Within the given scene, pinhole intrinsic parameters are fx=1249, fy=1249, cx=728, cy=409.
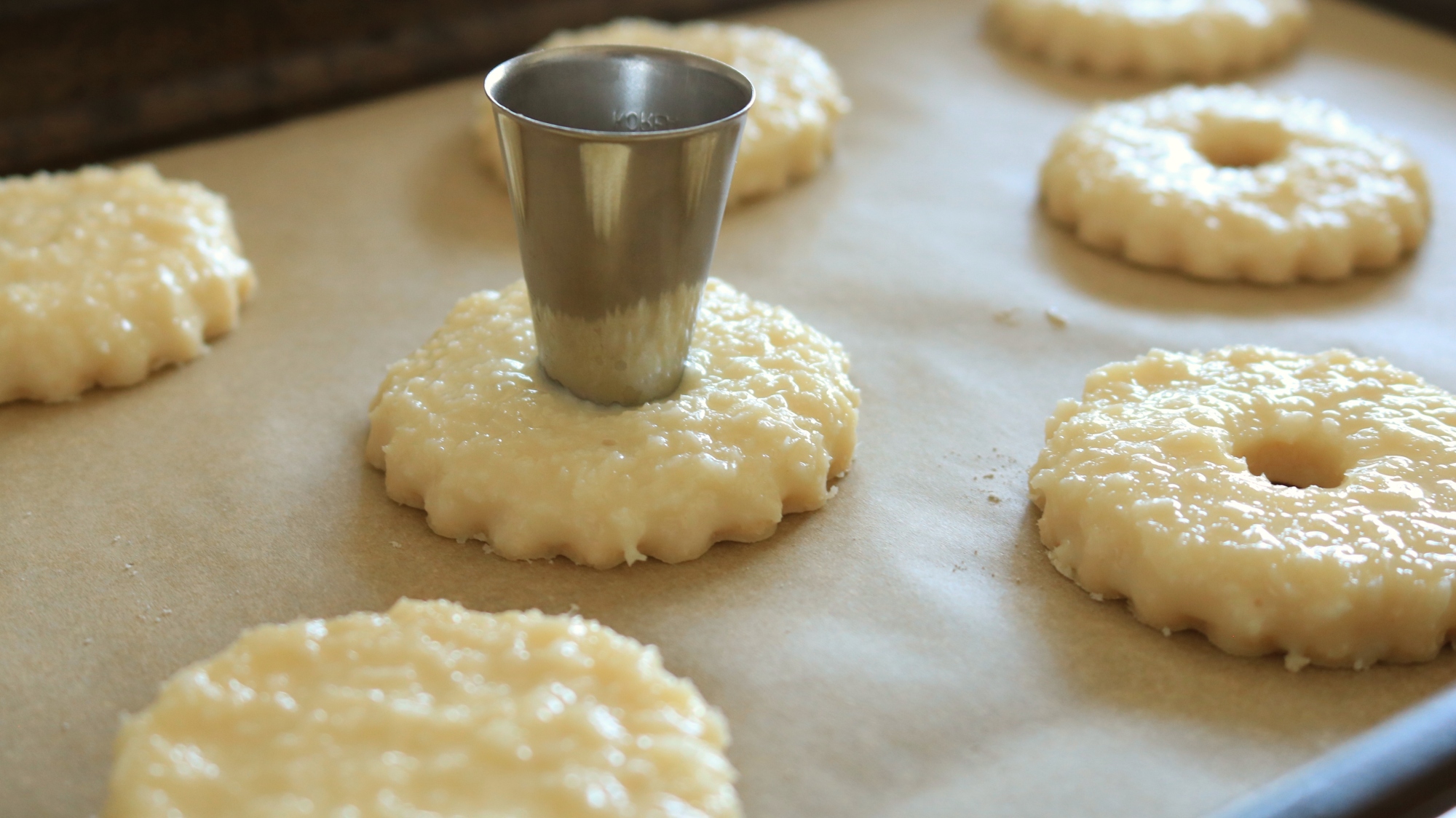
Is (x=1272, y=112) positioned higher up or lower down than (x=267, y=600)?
higher up

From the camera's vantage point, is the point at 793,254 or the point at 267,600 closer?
the point at 267,600

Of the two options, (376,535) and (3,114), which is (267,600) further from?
Answer: (3,114)

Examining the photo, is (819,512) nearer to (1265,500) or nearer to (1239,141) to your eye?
(1265,500)

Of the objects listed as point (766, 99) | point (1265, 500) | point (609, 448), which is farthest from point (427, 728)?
point (766, 99)

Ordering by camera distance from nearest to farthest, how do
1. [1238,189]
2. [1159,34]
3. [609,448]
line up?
[609,448], [1238,189], [1159,34]

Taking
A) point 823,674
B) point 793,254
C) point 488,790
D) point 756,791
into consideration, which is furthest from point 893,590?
point 793,254

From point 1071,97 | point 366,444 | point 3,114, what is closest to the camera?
point 366,444

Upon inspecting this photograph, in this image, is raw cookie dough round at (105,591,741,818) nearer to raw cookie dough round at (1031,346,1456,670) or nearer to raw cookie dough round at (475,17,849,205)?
raw cookie dough round at (1031,346,1456,670)
